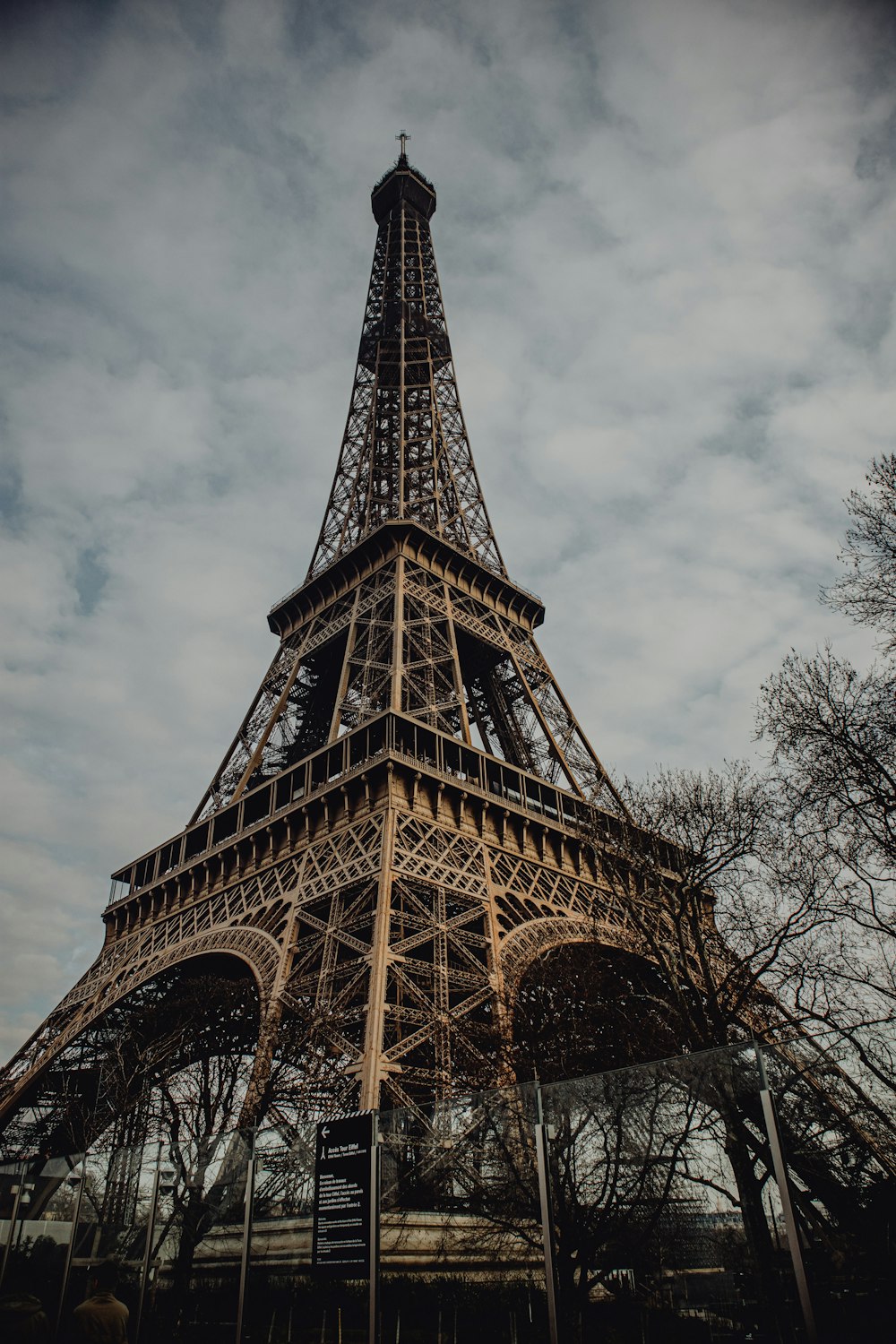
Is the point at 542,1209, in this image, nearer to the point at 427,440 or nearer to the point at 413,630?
the point at 413,630

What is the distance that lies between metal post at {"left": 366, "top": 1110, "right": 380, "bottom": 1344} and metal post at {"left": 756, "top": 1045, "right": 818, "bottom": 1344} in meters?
4.15

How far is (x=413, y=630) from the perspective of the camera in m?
35.8

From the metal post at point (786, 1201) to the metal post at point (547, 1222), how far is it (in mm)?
2164

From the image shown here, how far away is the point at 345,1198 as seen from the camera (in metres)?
9.13

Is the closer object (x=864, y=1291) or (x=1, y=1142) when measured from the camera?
(x=864, y=1291)

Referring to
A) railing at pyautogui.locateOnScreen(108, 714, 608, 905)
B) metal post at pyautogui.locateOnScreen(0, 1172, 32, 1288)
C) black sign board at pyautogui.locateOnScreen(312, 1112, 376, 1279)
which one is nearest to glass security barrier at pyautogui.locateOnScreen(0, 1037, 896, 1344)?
black sign board at pyautogui.locateOnScreen(312, 1112, 376, 1279)

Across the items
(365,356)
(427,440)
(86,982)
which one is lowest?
(86,982)

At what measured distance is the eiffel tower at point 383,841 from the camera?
66.9 feet

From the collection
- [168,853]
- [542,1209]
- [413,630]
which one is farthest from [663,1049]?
[168,853]

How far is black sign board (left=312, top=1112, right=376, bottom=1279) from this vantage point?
878cm

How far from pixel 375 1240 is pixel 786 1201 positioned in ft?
14.2

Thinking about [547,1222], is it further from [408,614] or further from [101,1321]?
[408,614]

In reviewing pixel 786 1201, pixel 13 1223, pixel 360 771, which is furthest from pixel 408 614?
pixel 786 1201

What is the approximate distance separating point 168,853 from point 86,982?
571 centimetres
